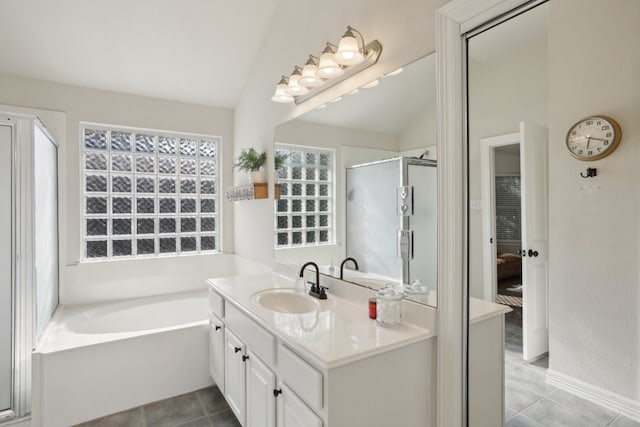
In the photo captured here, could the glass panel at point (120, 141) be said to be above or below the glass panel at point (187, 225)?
above

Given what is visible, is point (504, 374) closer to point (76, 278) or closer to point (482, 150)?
point (482, 150)

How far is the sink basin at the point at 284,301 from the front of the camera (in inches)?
80.3

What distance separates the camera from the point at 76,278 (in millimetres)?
3053

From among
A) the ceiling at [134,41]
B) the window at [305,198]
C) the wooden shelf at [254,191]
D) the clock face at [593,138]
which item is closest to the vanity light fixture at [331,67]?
the window at [305,198]

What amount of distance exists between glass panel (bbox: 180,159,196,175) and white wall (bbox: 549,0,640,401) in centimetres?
330

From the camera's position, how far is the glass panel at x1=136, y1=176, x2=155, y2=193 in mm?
3363

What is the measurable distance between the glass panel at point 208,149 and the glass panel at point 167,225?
776mm

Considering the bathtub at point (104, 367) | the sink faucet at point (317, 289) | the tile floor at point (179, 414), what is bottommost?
the tile floor at point (179, 414)

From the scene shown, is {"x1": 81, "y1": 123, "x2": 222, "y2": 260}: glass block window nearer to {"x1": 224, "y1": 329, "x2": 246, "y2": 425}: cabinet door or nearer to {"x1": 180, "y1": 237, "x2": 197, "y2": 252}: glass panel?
{"x1": 180, "y1": 237, "x2": 197, "y2": 252}: glass panel

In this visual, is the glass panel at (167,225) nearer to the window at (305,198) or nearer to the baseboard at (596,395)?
the window at (305,198)

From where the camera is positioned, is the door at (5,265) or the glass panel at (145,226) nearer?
the door at (5,265)

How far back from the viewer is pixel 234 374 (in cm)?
202

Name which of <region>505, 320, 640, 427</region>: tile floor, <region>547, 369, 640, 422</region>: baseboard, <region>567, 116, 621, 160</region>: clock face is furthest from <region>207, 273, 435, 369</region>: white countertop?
<region>567, 116, 621, 160</region>: clock face

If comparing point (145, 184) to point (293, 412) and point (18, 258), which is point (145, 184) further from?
point (293, 412)
